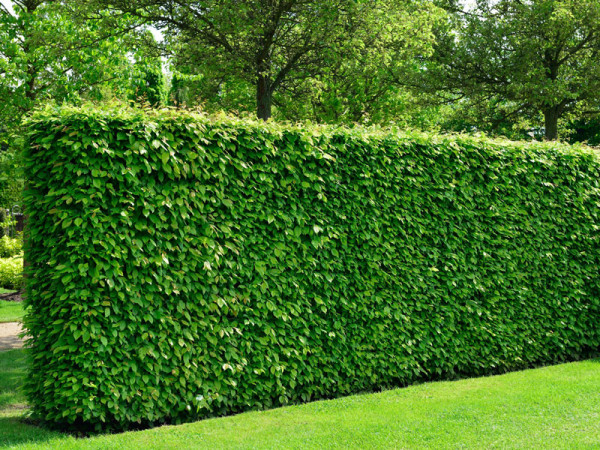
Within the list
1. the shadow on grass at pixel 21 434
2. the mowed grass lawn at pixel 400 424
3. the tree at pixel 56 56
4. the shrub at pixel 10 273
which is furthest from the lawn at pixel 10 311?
the shadow on grass at pixel 21 434

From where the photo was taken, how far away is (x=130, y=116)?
5.17 m

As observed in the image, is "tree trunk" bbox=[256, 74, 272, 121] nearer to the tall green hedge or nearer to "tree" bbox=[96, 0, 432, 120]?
"tree" bbox=[96, 0, 432, 120]

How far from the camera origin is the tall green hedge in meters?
4.96

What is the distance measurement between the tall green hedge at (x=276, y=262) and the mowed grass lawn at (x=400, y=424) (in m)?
0.33

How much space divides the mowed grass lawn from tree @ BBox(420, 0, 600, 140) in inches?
514

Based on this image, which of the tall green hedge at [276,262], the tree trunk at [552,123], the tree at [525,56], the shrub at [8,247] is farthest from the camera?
the shrub at [8,247]

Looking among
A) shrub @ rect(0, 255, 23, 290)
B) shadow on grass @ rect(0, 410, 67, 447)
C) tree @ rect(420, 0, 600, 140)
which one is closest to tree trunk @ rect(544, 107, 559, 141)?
tree @ rect(420, 0, 600, 140)

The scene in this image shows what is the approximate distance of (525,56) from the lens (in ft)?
55.7

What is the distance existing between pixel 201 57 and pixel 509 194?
26.8 ft

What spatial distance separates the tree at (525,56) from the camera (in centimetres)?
1653

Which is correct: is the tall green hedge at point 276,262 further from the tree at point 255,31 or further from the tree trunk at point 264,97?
the tree trunk at point 264,97

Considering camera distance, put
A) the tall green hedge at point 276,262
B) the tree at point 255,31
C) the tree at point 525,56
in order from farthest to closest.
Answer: the tree at point 525,56 → the tree at point 255,31 → the tall green hedge at point 276,262

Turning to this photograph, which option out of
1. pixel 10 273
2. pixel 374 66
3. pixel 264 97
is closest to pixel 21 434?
pixel 264 97

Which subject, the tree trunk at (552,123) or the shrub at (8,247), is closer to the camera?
the tree trunk at (552,123)
